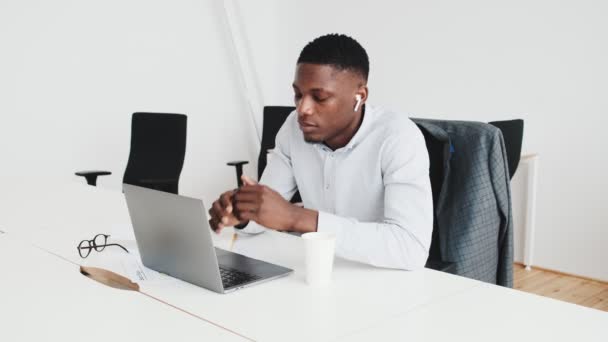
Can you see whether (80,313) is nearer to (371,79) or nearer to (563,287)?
(563,287)

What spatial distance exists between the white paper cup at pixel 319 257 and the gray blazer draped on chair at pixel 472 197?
0.54 metres

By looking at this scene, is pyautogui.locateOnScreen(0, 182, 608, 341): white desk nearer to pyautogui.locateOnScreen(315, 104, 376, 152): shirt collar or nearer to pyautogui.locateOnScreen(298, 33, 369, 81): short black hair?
pyautogui.locateOnScreen(315, 104, 376, 152): shirt collar

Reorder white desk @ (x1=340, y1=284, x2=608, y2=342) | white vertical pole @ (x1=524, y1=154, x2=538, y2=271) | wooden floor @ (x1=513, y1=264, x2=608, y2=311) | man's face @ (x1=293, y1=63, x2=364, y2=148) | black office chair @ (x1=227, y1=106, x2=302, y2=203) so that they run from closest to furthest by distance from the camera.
A: white desk @ (x1=340, y1=284, x2=608, y2=342)
man's face @ (x1=293, y1=63, x2=364, y2=148)
wooden floor @ (x1=513, y1=264, x2=608, y2=311)
white vertical pole @ (x1=524, y1=154, x2=538, y2=271)
black office chair @ (x1=227, y1=106, x2=302, y2=203)

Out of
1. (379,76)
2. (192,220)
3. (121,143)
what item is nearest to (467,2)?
(379,76)

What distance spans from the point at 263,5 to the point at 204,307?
3.79 metres

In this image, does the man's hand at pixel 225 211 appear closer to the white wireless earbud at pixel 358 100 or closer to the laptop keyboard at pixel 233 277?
the laptop keyboard at pixel 233 277

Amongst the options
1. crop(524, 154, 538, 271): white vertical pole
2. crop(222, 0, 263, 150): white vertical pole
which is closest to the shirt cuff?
crop(524, 154, 538, 271): white vertical pole

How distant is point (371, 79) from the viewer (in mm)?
4020

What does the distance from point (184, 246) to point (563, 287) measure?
8.44 feet

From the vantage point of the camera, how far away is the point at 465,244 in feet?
5.02

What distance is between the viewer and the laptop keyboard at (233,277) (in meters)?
1.14

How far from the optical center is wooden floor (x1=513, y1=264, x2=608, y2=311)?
2.82 metres

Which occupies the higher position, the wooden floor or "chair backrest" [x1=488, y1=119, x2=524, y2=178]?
"chair backrest" [x1=488, y1=119, x2=524, y2=178]

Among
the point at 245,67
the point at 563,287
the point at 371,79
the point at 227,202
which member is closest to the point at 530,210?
the point at 563,287
